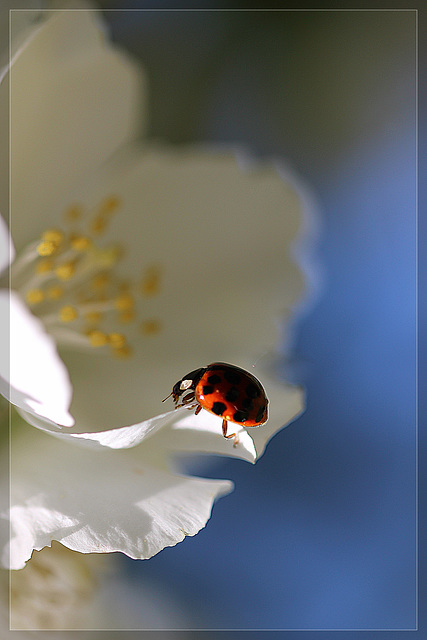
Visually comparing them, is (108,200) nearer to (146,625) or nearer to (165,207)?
(165,207)

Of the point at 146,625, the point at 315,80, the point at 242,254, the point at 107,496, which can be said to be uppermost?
the point at 315,80

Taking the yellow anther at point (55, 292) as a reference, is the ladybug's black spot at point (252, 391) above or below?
above

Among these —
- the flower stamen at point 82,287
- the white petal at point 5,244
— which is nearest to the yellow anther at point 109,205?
the flower stamen at point 82,287

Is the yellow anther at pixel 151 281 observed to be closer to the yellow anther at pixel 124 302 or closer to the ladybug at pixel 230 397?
the yellow anther at pixel 124 302

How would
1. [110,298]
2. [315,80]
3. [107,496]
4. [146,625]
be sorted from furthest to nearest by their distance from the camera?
[315,80], [146,625], [110,298], [107,496]

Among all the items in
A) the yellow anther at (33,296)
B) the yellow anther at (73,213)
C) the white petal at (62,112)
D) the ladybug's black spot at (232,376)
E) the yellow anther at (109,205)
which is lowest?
the yellow anther at (33,296)

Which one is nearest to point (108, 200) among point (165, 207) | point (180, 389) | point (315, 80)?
point (165, 207)
